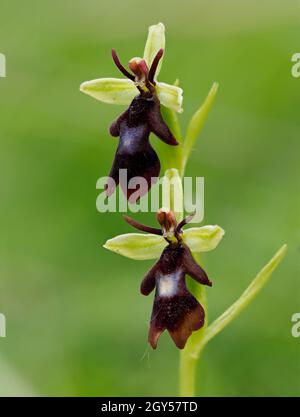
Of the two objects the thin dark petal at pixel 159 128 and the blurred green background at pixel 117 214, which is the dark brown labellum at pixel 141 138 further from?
the blurred green background at pixel 117 214

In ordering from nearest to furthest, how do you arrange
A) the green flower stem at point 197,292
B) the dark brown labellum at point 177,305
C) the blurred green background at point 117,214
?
the dark brown labellum at point 177,305 → the green flower stem at point 197,292 → the blurred green background at point 117,214

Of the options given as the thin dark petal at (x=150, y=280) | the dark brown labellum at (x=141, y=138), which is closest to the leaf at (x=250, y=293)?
the thin dark petal at (x=150, y=280)

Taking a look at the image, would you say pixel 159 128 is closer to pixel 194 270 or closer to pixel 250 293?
pixel 194 270

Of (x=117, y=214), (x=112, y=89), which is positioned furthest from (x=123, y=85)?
(x=117, y=214)

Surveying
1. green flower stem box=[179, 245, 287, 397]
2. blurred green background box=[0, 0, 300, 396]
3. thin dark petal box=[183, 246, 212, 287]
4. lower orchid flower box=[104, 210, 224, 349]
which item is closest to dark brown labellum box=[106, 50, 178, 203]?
lower orchid flower box=[104, 210, 224, 349]

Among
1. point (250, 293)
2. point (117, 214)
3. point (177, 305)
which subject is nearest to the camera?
point (177, 305)
